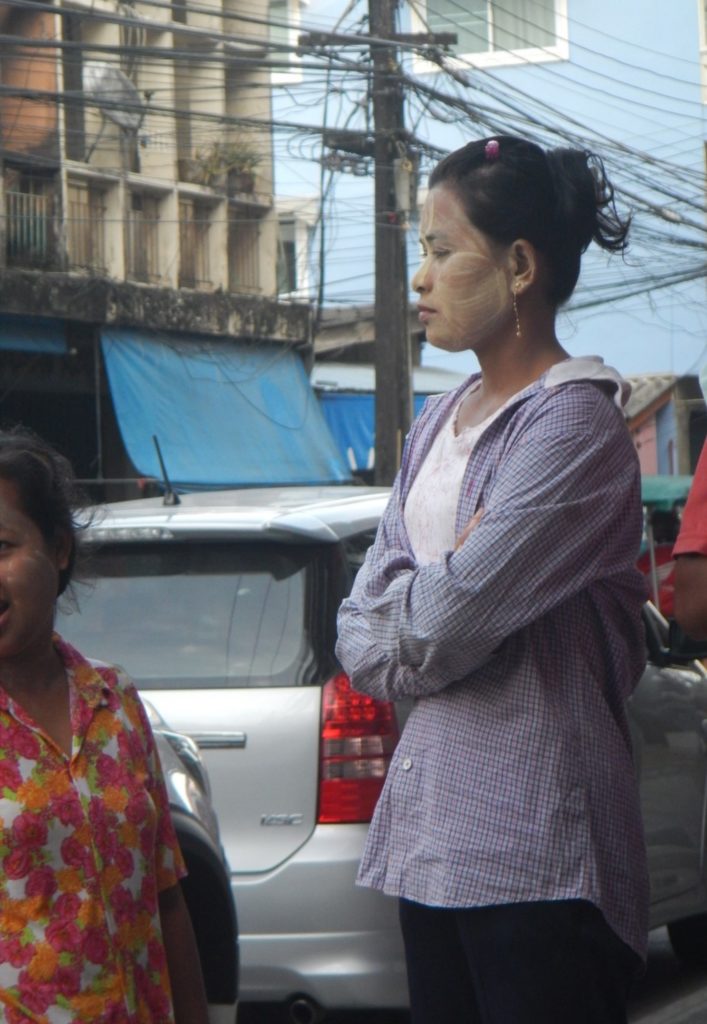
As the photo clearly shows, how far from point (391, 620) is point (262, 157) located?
19514 mm

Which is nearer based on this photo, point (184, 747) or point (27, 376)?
point (184, 747)

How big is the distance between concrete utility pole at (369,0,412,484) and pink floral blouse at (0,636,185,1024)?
12.8 m

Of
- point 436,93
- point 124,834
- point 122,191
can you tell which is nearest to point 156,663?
point 124,834

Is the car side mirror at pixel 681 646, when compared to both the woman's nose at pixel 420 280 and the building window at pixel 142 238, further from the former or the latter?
the building window at pixel 142 238

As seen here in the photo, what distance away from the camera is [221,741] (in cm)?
430

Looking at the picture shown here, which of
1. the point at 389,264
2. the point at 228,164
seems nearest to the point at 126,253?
the point at 228,164

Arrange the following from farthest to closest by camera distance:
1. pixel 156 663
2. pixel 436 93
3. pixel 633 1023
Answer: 1. pixel 436 93
2. pixel 633 1023
3. pixel 156 663

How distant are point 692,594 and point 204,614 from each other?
8.94 ft

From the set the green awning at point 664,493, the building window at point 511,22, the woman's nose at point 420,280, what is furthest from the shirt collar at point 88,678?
the building window at point 511,22

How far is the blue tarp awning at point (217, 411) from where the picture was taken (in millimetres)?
18578

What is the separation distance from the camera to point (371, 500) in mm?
4875

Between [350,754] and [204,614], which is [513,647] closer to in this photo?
[350,754]

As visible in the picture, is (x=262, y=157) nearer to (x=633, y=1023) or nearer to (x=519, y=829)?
(x=633, y=1023)

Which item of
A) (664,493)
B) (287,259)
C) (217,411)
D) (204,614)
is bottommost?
(664,493)
